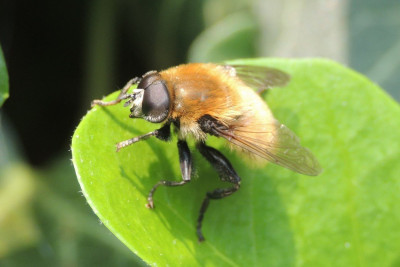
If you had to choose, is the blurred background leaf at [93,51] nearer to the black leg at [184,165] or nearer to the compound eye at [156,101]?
the black leg at [184,165]

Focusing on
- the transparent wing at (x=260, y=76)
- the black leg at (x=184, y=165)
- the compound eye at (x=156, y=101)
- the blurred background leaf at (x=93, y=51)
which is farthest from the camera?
the blurred background leaf at (x=93, y=51)

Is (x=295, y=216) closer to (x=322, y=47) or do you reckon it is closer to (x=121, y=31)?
(x=322, y=47)

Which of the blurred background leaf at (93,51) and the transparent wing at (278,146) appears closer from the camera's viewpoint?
the transparent wing at (278,146)

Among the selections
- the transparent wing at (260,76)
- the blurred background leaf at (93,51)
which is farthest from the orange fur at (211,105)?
the blurred background leaf at (93,51)

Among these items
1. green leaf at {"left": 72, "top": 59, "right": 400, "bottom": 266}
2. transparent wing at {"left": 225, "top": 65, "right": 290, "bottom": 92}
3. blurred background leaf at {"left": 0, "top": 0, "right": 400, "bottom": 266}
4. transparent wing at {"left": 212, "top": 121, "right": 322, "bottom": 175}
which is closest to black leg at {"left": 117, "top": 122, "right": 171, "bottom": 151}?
green leaf at {"left": 72, "top": 59, "right": 400, "bottom": 266}

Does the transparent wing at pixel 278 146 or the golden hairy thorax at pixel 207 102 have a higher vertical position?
the golden hairy thorax at pixel 207 102

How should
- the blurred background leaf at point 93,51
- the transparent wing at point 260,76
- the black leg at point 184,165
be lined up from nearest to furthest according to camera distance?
the black leg at point 184,165
the transparent wing at point 260,76
the blurred background leaf at point 93,51

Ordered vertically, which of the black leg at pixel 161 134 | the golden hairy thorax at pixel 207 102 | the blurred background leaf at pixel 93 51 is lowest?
the blurred background leaf at pixel 93 51
